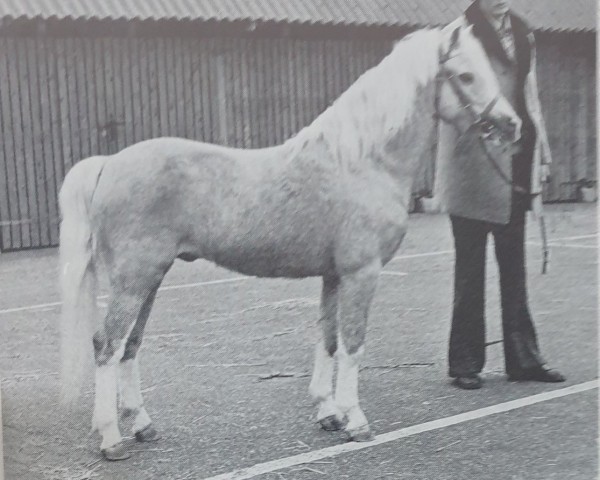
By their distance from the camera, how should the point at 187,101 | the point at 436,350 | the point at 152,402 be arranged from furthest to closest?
the point at 436,350
the point at 152,402
the point at 187,101

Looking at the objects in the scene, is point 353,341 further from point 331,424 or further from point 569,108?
point 569,108

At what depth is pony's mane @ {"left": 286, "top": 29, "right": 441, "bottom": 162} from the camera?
9.68 feet

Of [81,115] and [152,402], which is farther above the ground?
[81,115]

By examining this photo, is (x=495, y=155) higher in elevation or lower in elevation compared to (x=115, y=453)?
higher

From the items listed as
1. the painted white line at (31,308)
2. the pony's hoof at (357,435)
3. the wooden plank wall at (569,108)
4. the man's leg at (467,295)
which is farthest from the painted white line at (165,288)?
the wooden plank wall at (569,108)

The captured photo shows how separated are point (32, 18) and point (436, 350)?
1911 millimetres

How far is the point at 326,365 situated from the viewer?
3.16 m

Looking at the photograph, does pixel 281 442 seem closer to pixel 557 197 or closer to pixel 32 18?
pixel 557 197

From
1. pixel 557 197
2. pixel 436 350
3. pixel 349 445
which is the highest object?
pixel 557 197

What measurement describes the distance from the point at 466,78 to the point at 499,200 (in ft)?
1.83

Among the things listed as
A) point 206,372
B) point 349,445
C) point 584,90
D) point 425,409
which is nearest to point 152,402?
point 206,372

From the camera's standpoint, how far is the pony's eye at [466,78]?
295 centimetres

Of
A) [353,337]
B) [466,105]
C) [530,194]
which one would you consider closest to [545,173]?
[530,194]

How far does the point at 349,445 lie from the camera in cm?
303
